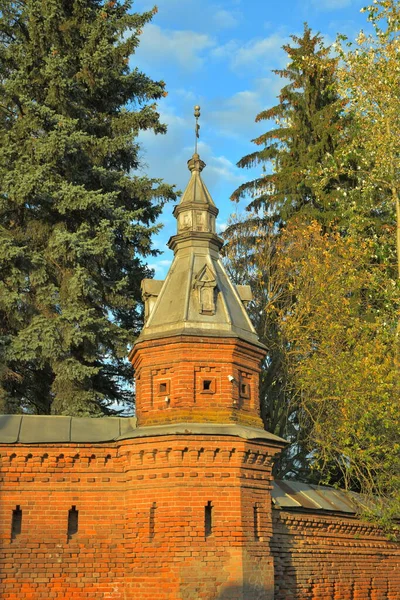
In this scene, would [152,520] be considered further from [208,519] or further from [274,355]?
[274,355]

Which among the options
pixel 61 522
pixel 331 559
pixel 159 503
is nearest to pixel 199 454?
pixel 159 503

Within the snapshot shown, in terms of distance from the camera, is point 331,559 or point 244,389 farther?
point 331,559

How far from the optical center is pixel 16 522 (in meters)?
11.1

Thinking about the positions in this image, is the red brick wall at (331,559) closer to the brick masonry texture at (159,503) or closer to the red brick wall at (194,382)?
the brick masonry texture at (159,503)

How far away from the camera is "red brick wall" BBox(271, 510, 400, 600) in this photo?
491 inches

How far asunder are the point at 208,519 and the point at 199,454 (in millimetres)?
949

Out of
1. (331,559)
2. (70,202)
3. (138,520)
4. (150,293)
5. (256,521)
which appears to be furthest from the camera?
(70,202)

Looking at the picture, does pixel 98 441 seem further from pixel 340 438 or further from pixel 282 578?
pixel 340 438

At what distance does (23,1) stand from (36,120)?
4.75m

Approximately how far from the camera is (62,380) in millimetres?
16562

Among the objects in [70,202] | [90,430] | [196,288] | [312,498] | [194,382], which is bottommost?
[312,498]

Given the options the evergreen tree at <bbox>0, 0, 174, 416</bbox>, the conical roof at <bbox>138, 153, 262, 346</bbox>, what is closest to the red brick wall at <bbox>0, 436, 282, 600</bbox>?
the conical roof at <bbox>138, 153, 262, 346</bbox>

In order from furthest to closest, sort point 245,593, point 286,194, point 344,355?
point 286,194 → point 344,355 → point 245,593

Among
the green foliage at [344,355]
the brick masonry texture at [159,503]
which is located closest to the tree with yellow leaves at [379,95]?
the green foliage at [344,355]
